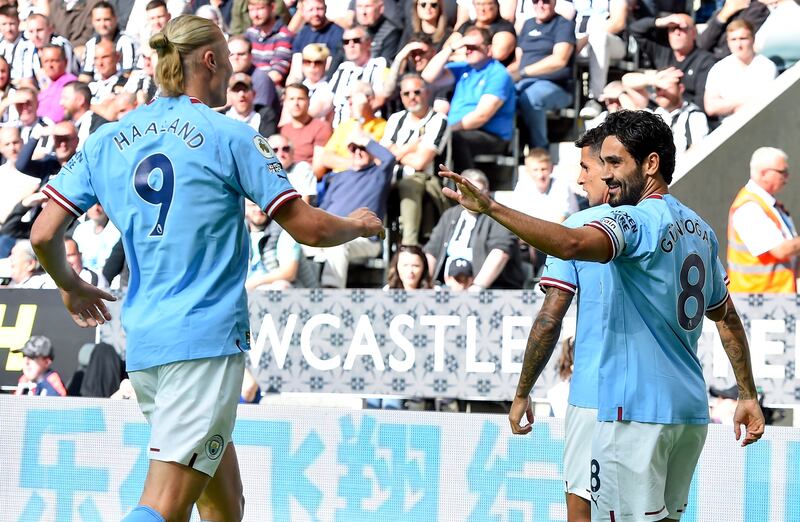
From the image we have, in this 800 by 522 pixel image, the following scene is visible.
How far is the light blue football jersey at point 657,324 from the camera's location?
3928 mm

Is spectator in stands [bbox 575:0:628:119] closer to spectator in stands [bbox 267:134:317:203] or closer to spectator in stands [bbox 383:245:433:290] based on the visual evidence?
spectator in stands [bbox 267:134:317:203]

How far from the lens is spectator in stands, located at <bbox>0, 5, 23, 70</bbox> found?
14148 mm

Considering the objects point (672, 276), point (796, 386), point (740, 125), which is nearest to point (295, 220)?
point (672, 276)

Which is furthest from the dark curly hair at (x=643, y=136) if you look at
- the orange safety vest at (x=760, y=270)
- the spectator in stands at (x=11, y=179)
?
the spectator in stands at (x=11, y=179)

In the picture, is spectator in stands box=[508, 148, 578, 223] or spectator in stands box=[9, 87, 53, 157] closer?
spectator in stands box=[508, 148, 578, 223]

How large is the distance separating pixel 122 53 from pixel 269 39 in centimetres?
183

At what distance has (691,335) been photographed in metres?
4.10

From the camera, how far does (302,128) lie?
11148 millimetres

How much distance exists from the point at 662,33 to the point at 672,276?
24.3ft

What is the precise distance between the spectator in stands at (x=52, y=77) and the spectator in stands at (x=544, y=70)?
5058 millimetres

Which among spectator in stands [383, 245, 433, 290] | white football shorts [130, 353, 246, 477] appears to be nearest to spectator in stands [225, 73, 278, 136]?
spectator in stands [383, 245, 433, 290]

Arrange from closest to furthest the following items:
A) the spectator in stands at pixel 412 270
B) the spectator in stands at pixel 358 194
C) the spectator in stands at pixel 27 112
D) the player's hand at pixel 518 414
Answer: the player's hand at pixel 518 414 < the spectator in stands at pixel 412 270 < the spectator in stands at pixel 358 194 < the spectator in stands at pixel 27 112

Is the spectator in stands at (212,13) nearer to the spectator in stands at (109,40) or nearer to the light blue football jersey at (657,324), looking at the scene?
the spectator in stands at (109,40)

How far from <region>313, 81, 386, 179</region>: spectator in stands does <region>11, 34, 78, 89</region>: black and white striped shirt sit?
163 inches
